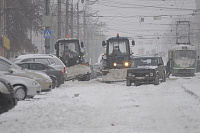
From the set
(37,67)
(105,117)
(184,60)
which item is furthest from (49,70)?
(184,60)

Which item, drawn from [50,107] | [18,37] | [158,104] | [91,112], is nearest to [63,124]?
[91,112]

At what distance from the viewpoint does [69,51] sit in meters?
35.6

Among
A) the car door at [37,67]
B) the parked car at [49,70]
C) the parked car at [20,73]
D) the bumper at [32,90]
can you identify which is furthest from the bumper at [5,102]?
the car door at [37,67]

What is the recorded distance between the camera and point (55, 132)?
9.60 m

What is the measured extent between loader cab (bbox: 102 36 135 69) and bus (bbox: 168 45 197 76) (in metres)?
13.0

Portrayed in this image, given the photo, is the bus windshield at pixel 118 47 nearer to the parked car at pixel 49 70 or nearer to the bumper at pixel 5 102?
the parked car at pixel 49 70

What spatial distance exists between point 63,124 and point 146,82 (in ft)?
52.7

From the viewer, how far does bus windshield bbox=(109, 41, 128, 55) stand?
3409 cm

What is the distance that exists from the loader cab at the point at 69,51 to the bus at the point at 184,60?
1329cm

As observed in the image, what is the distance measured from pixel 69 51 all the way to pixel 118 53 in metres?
3.59

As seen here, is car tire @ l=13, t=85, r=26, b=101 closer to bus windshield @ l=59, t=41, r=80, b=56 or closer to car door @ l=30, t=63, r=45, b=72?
car door @ l=30, t=63, r=45, b=72

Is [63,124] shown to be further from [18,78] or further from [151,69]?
[151,69]

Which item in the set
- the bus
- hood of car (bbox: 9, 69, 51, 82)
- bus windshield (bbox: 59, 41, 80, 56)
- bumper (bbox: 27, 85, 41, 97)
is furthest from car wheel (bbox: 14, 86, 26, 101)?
the bus

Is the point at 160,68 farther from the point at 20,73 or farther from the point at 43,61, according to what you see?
the point at 20,73
